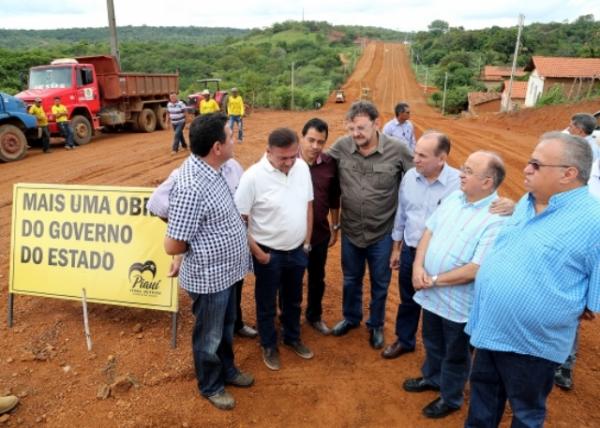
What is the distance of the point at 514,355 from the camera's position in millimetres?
2104

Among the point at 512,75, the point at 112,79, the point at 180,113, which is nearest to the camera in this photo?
the point at 180,113

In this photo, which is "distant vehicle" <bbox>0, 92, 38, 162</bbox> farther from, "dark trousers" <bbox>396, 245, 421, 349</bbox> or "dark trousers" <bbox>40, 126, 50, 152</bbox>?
"dark trousers" <bbox>396, 245, 421, 349</bbox>

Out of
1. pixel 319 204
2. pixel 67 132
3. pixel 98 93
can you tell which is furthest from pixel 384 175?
pixel 98 93

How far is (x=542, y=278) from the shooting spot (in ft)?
6.31

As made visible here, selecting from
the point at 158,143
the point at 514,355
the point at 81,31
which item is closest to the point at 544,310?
the point at 514,355

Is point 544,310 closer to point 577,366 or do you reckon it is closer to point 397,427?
point 397,427

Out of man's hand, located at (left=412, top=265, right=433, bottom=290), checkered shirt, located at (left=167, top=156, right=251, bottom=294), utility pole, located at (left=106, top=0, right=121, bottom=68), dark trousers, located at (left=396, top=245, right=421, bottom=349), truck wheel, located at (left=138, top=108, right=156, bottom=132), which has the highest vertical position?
utility pole, located at (left=106, top=0, right=121, bottom=68)

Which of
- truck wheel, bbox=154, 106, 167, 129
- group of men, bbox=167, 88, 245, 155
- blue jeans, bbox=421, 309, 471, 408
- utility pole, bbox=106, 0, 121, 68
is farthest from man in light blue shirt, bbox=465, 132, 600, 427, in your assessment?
utility pole, bbox=106, 0, 121, 68

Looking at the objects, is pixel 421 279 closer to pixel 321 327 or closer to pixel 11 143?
pixel 321 327

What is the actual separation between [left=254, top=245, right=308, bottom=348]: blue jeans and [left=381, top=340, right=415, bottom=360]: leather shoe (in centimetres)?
73

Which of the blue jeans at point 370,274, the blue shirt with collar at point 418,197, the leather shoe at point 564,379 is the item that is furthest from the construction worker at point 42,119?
the leather shoe at point 564,379

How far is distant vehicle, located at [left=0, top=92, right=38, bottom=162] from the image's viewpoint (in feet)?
35.3

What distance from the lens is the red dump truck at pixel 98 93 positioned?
13000 mm

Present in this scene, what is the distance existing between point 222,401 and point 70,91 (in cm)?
1286
